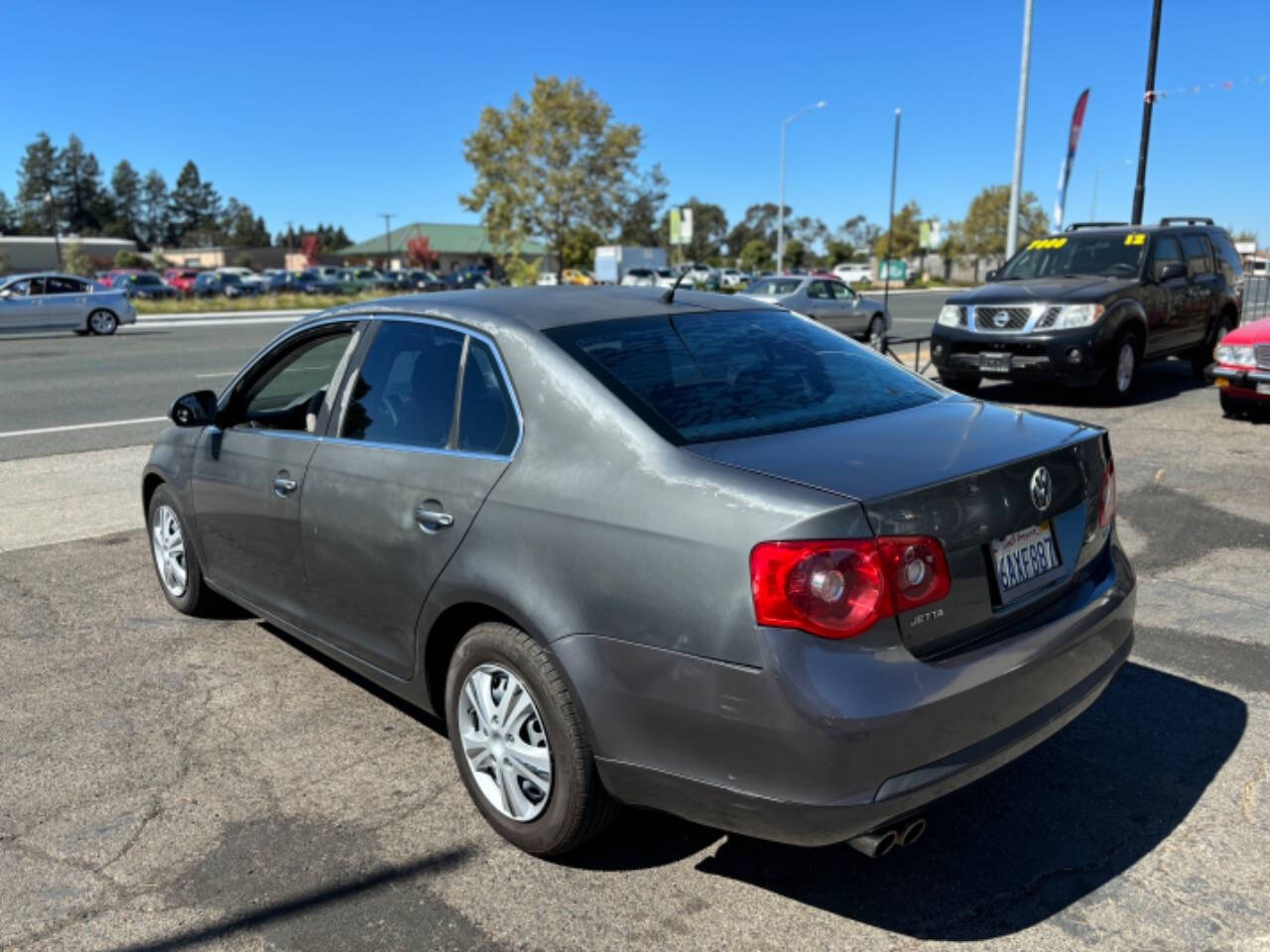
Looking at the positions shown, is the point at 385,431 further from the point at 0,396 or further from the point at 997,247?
the point at 997,247

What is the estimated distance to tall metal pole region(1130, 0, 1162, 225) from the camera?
17.8 m

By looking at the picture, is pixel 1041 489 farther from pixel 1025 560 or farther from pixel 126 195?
pixel 126 195

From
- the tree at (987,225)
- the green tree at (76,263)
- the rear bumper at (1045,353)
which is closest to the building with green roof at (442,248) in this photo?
the green tree at (76,263)

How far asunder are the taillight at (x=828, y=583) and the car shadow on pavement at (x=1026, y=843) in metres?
0.92

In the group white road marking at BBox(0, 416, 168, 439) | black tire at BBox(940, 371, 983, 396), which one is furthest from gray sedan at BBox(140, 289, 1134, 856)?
black tire at BBox(940, 371, 983, 396)

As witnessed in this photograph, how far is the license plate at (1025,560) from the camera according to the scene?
280cm

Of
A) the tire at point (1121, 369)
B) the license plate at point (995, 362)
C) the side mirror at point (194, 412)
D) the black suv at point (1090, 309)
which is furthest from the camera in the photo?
the license plate at point (995, 362)

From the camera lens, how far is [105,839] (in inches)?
128

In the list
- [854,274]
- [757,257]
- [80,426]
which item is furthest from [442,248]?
[80,426]

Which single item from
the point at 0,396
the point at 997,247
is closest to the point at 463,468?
the point at 0,396

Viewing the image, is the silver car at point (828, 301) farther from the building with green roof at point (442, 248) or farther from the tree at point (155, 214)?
the tree at point (155, 214)

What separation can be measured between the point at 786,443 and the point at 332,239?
187 metres

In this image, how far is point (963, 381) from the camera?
12.2m

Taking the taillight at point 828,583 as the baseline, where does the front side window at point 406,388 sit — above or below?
above
